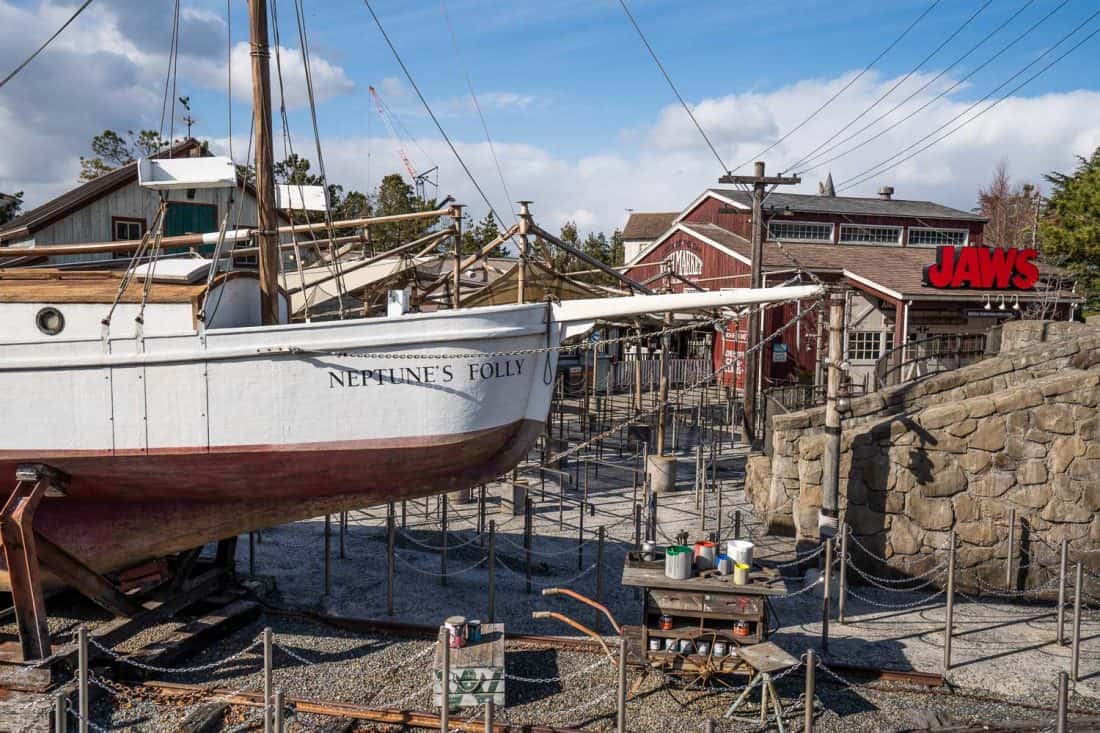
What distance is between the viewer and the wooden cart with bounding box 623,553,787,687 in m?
8.10

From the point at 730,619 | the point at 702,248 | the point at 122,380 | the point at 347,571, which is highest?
the point at 702,248

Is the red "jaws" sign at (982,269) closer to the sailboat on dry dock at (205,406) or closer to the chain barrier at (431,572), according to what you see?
the sailboat on dry dock at (205,406)

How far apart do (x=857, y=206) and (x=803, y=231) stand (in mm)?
3134

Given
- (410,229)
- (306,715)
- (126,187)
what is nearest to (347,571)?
(306,715)

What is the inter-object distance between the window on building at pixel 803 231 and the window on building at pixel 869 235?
28.6 inches

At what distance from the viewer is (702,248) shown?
3197cm

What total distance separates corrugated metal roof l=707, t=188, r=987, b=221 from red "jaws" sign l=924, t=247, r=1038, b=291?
6195 millimetres

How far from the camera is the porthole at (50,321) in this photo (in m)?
8.91

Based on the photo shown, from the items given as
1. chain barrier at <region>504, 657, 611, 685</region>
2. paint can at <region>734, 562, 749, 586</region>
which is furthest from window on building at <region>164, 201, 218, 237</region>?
paint can at <region>734, 562, 749, 586</region>

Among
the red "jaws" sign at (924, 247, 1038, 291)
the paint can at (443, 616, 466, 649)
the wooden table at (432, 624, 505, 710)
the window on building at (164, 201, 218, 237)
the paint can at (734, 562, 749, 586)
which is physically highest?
the window on building at (164, 201, 218, 237)

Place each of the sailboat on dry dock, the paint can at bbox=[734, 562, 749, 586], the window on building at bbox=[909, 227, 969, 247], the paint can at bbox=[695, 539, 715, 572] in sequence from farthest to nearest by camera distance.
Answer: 1. the window on building at bbox=[909, 227, 969, 247]
2. the paint can at bbox=[695, 539, 715, 572]
3. the sailboat on dry dock
4. the paint can at bbox=[734, 562, 749, 586]

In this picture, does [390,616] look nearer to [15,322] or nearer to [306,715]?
[306,715]

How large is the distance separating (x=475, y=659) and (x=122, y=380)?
474 cm

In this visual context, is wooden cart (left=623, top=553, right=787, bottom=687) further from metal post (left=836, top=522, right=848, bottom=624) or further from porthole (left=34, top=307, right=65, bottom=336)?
porthole (left=34, top=307, right=65, bottom=336)
